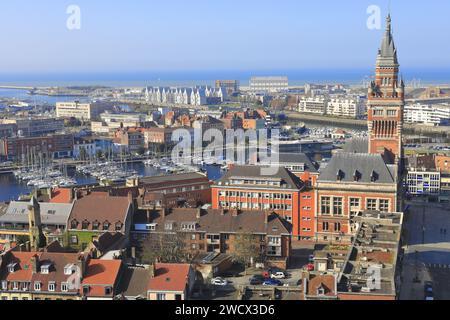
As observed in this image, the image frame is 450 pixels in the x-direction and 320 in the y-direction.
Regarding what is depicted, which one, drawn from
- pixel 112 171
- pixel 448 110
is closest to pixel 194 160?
pixel 112 171

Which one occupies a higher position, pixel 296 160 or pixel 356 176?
pixel 356 176

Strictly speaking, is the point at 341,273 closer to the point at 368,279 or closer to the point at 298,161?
the point at 368,279

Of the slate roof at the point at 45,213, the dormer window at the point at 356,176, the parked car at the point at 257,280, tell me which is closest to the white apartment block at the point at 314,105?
the dormer window at the point at 356,176

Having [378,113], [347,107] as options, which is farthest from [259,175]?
[347,107]

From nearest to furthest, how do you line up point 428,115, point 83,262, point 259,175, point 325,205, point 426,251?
point 83,262
point 426,251
point 325,205
point 259,175
point 428,115

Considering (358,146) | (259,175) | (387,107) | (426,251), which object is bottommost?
(426,251)

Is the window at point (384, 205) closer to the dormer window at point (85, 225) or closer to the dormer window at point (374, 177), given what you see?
the dormer window at point (374, 177)

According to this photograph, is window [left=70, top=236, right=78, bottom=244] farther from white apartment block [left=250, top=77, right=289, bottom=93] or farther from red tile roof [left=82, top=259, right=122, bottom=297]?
white apartment block [left=250, top=77, right=289, bottom=93]

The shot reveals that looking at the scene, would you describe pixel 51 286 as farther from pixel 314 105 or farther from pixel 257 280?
pixel 314 105
